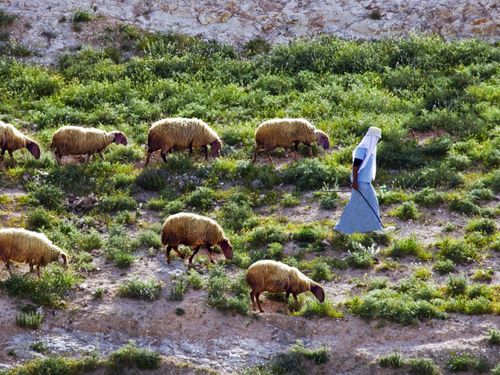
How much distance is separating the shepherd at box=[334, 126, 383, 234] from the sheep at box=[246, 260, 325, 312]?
222cm

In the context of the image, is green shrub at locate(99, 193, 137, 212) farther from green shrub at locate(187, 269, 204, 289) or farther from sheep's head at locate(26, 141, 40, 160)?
green shrub at locate(187, 269, 204, 289)

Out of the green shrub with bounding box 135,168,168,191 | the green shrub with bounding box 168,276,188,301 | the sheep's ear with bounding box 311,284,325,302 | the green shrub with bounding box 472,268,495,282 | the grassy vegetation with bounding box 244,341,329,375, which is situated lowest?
the green shrub with bounding box 135,168,168,191

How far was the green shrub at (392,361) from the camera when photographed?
17.4 metres

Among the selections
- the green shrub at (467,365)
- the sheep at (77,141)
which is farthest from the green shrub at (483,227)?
the sheep at (77,141)

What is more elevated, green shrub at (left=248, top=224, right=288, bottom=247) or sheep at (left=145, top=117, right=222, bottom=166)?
sheep at (left=145, top=117, right=222, bottom=166)

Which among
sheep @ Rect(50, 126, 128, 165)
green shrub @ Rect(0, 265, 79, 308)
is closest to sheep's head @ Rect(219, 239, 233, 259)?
green shrub @ Rect(0, 265, 79, 308)

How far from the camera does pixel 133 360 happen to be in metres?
17.3

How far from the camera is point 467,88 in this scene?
2766 centimetres

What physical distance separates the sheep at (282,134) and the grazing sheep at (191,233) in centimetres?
446

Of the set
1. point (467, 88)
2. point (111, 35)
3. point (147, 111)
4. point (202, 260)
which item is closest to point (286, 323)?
point (202, 260)

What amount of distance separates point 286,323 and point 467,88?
1128 cm

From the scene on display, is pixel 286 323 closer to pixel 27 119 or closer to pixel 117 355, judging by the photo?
pixel 117 355

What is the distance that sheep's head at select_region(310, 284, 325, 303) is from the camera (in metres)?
18.8

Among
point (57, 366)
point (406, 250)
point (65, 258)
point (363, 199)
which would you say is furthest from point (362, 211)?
point (57, 366)
